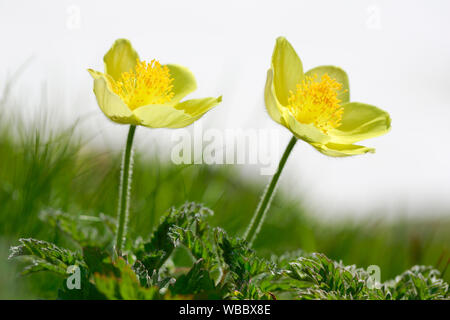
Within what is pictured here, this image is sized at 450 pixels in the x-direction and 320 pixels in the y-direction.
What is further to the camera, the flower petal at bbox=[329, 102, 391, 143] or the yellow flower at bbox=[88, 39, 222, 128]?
the flower petal at bbox=[329, 102, 391, 143]

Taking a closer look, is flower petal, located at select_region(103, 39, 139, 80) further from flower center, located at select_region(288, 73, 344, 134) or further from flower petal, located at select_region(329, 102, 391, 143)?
flower petal, located at select_region(329, 102, 391, 143)

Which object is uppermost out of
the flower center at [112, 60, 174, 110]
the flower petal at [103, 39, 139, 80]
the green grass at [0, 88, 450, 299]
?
the flower petal at [103, 39, 139, 80]

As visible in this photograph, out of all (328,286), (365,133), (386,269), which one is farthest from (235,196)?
(328,286)

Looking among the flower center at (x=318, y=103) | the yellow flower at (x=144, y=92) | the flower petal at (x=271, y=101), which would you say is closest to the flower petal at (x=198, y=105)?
the yellow flower at (x=144, y=92)

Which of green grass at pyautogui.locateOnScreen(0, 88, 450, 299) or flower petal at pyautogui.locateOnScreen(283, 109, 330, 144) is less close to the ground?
flower petal at pyautogui.locateOnScreen(283, 109, 330, 144)

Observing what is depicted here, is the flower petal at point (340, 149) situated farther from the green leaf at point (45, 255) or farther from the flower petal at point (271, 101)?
the green leaf at point (45, 255)

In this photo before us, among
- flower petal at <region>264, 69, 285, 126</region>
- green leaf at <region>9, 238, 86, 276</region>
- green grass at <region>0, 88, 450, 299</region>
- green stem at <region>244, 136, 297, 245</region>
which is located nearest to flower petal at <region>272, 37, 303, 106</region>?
flower petal at <region>264, 69, 285, 126</region>

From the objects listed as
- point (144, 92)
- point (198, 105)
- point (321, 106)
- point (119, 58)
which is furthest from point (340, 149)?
point (119, 58)

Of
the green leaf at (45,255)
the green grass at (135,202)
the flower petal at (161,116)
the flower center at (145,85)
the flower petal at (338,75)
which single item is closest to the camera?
the green leaf at (45,255)

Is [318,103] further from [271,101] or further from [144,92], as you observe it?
[144,92]
